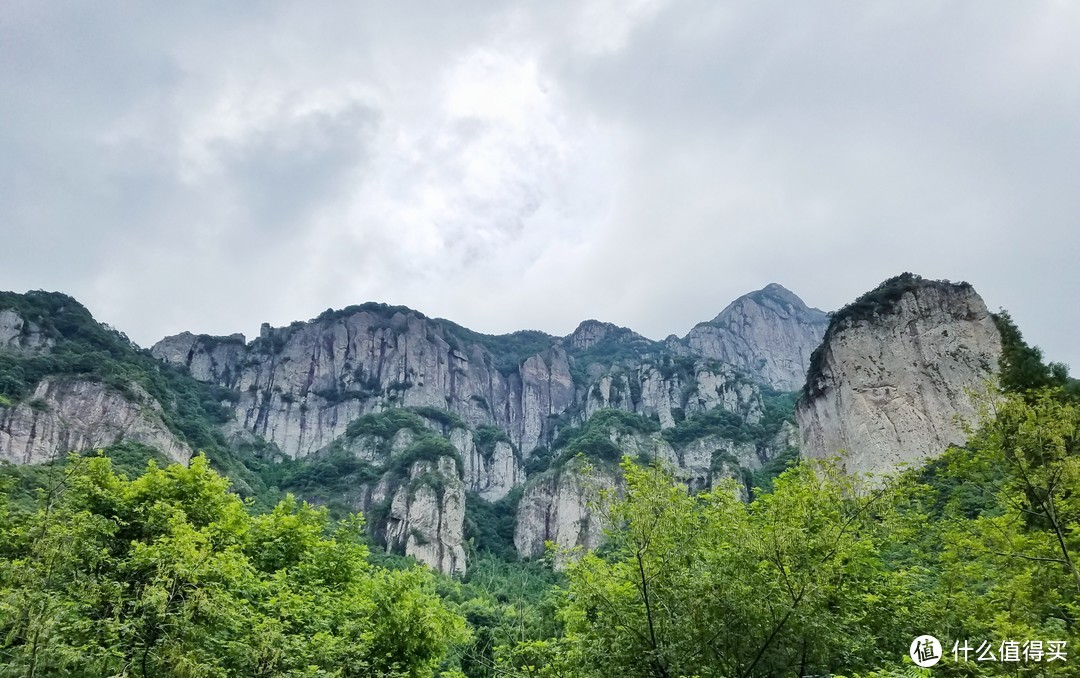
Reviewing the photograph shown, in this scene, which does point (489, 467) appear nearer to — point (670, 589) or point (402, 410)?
point (402, 410)

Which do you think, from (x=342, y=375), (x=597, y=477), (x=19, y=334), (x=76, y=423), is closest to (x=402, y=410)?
(x=342, y=375)

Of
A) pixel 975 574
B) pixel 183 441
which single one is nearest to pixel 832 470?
pixel 975 574

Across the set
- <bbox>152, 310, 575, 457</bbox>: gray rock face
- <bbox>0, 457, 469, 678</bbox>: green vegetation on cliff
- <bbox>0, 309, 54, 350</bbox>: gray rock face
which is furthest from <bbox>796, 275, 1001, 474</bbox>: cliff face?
<bbox>0, 309, 54, 350</bbox>: gray rock face

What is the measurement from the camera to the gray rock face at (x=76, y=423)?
51406 millimetres

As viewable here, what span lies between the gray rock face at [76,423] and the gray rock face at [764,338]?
105m

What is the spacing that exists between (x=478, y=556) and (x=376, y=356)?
48596mm

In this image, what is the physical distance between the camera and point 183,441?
61.3 m

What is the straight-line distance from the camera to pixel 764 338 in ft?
467

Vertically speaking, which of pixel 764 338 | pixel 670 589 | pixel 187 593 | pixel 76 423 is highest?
pixel 764 338

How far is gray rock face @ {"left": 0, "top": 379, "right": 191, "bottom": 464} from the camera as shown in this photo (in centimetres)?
5141

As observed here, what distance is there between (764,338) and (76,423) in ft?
423

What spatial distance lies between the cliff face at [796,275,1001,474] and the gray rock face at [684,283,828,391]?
8251 centimetres

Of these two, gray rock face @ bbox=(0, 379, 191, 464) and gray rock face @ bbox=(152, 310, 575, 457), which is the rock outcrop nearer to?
gray rock face @ bbox=(0, 379, 191, 464)

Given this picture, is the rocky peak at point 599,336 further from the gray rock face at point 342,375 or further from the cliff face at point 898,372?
the cliff face at point 898,372
